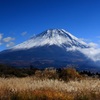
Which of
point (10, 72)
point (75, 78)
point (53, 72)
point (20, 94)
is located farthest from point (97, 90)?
point (10, 72)

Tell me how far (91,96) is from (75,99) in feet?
3.04

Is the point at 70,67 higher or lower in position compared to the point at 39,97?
higher

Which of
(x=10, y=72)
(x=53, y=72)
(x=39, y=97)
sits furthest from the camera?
(x=10, y=72)

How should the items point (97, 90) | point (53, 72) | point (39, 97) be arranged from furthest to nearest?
point (53, 72) → point (97, 90) → point (39, 97)

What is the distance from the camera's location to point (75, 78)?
26203 millimetres

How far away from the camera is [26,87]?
63.7 ft

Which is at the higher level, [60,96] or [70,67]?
[70,67]

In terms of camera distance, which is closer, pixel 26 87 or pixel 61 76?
pixel 26 87

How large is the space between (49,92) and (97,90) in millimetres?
2873

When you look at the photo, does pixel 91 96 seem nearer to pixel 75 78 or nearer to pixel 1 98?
pixel 1 98

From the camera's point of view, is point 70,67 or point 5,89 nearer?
point 5,89

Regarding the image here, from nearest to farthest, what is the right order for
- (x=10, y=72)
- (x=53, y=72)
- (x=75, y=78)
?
1. (x=75, y=78)
2. (x=53, y=72)
3. (x=10, y=72)

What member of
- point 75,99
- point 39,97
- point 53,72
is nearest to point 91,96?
point 75,99

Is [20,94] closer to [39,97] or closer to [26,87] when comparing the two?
[39,97]
